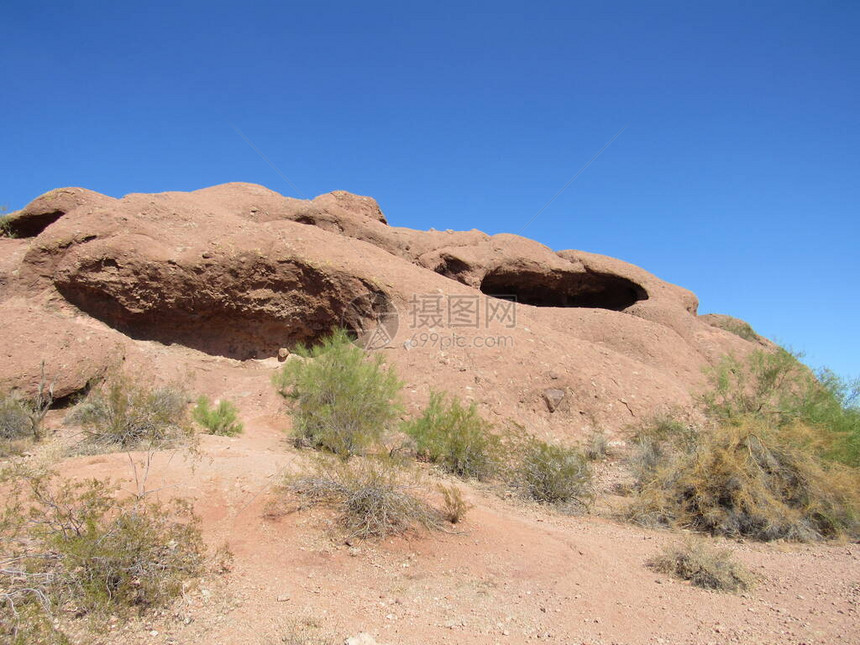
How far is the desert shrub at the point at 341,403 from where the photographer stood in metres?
6.95

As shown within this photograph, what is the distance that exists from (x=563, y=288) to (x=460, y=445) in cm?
1294

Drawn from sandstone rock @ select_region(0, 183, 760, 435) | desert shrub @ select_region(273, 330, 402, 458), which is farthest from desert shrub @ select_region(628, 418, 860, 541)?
sandstone rock @ select_region(0, 183, 760, 435)

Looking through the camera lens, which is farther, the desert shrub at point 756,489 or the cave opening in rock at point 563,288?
the cave opening in rock at point 563,288

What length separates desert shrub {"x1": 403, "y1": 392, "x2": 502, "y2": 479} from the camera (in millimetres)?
6887

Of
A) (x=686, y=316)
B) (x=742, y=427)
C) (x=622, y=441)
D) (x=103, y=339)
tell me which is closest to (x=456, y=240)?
(x=686, y=316)

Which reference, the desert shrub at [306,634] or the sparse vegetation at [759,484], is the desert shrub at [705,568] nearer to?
the sparse vegetation at [759,484]

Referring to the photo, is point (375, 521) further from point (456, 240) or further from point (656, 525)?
point (456, 240)

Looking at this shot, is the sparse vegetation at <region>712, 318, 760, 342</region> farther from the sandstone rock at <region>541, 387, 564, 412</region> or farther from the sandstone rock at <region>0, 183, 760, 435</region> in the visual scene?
the sandstone rock at <region>541, 387, 564, 412</region>

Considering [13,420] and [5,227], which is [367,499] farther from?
[5,227]

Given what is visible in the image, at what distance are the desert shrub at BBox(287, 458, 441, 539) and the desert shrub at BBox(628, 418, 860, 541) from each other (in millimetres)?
2740

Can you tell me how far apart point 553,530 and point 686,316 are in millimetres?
13603

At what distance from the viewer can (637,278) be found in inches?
717

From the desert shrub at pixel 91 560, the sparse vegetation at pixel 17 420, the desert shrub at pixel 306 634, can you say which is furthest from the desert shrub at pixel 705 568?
the sparse vegetation at pixel 17 420

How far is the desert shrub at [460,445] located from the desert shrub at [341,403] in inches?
29.8
